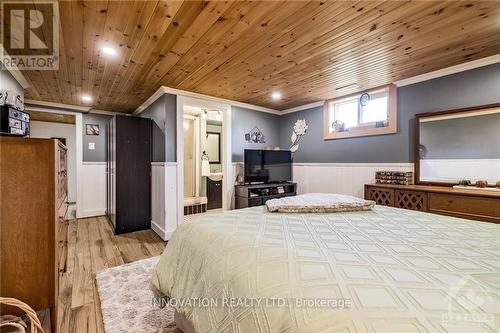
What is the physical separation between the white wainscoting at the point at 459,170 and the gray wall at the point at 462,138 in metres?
0.06

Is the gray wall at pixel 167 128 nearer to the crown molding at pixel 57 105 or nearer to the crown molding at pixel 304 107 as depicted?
the crown molding at pixel 57 105

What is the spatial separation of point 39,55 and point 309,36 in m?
→ 2.81

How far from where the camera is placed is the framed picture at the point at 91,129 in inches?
187

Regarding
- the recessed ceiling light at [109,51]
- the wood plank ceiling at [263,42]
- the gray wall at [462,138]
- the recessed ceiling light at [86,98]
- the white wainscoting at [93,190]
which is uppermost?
the recessed ceiling light at [86,98]

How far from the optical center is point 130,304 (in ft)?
6.06

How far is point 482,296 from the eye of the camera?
655mm

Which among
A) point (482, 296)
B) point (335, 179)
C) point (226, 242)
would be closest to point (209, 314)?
point (226, 242)

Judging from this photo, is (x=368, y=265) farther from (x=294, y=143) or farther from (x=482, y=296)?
(x=294, y=143)

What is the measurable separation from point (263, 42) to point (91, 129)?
174 inches

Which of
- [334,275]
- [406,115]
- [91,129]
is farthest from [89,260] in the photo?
[406,115]

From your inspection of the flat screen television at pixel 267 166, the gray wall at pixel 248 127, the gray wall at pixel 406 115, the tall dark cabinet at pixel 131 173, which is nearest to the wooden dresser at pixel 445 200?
the gray wall at pixel 406 115

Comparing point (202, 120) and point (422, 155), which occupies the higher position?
point (202, 120)

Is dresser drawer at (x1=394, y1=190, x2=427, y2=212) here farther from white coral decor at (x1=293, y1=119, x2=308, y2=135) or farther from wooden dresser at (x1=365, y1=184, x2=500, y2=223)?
white coral decor at (x1=293, y1=119, x2=308, y2=135)

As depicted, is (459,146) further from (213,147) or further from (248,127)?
(213,147)
